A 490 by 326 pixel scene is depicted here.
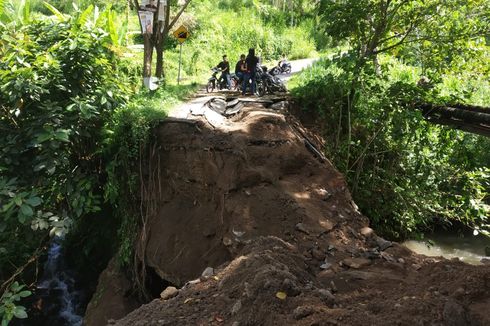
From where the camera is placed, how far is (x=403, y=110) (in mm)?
8938

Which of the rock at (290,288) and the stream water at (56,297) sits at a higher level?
the rock at (290,288)

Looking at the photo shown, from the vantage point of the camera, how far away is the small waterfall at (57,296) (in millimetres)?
8822

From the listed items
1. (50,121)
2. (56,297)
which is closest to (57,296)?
(56,297)

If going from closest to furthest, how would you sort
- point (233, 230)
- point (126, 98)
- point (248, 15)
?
point (233, 230)
point (126, 98)
point (248, 15)

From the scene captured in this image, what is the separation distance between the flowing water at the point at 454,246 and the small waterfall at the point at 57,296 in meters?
7.72

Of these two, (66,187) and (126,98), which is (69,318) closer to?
(66,187)

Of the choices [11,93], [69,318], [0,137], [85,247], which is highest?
[11,93]

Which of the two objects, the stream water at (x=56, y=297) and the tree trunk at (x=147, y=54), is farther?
the tree trunk at (x=147, y=54)

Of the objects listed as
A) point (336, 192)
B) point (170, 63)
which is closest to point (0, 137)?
point (336, 192)

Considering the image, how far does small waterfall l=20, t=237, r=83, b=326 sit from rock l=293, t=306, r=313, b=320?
672 cm

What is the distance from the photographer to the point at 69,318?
888 cm

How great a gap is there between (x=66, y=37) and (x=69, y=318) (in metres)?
5.54

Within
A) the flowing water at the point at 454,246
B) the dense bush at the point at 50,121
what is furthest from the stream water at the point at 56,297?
the flowing water at the point at 454,246

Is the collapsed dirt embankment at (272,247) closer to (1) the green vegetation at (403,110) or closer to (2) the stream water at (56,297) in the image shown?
(1) the green vegetation at (403,110)
